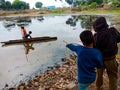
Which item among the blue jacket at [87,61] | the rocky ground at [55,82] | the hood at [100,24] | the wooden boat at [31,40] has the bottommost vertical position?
the wooden boat at [31,40]

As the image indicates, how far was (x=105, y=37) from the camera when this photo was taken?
505cm

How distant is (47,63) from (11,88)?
15.3ft

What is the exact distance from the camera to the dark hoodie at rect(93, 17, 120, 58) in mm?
5035

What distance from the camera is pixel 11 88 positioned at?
10156 millimetres

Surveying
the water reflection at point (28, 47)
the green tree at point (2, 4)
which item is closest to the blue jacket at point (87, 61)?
the water reflection at point (28, 47)

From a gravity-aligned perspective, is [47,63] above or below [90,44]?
below

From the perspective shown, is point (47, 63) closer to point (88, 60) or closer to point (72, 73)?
point (72, 73)

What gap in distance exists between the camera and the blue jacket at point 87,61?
452 centimetres

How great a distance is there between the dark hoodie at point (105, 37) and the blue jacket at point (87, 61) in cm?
57

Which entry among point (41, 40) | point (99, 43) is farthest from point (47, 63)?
point (99, 43)

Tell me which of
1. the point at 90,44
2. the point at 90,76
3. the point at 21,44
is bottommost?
the point at 21,44

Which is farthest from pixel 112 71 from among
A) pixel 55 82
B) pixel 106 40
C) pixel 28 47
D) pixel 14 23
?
pixel 14 23

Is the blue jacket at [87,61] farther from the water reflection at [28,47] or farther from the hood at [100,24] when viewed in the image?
the water reflection at [28,47]

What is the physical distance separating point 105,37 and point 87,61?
2.76ft
